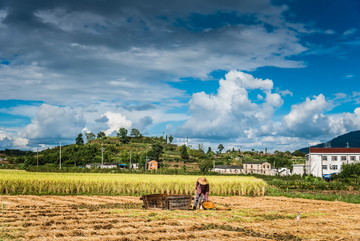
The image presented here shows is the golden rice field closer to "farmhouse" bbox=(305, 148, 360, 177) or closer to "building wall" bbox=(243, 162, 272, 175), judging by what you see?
"farmhouse" bbox=(305, 148, 360, 177)

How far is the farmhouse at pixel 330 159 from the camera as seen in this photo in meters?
104

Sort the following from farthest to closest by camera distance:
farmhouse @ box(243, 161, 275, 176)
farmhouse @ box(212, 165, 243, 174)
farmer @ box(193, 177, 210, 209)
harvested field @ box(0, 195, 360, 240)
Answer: farmhouse @ box(243, 161, 275, 176)
farmhouse @ box(212, 165, 243, 174)
farmer @ box(193, 177, 210, 209)
harvested field @ box(0, 195, 360, 240)

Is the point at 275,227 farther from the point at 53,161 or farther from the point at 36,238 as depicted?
the point at 53,161

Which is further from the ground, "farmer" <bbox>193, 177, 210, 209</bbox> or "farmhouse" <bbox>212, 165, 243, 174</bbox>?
"farmer" <bbox>193, 177, 210, 209</bbox>

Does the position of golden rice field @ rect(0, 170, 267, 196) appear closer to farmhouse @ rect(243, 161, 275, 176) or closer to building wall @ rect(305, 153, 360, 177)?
building wall @ rect(305, 153, 360, 177)

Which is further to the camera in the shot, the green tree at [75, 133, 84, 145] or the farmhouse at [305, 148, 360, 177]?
the green tree at [75, 133, 84, 145]

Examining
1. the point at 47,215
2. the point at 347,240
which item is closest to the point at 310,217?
the point at 347,240

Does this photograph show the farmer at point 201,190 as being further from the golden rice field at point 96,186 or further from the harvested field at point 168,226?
the golden rice field at point 96,186

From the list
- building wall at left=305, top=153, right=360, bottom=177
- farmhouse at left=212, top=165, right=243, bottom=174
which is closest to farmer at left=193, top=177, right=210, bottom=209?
building wall at left=305, top=153, right=360, bottom=177

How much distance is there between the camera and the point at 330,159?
346 ft

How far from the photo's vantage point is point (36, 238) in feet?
40.1

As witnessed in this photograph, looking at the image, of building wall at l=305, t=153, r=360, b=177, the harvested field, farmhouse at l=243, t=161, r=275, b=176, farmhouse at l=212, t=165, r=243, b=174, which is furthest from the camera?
farmhouse at l=243, t=161, r=275, b=176

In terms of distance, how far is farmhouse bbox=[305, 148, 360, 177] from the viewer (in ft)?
342

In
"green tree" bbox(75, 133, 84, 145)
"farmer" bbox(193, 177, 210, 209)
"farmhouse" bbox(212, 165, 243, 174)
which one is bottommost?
"farmhouse" bbox(212, 165, 243, 174)
